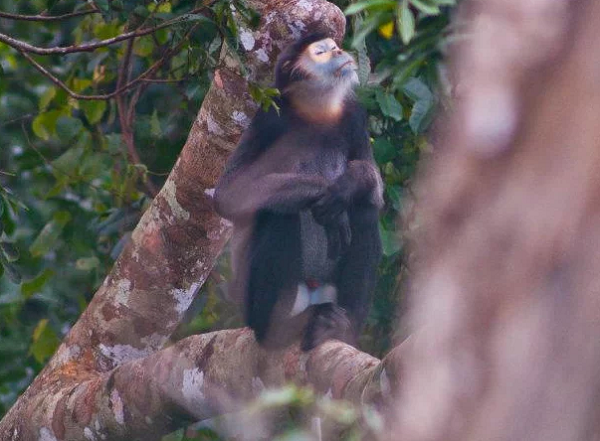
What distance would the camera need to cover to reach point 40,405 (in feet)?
14.5

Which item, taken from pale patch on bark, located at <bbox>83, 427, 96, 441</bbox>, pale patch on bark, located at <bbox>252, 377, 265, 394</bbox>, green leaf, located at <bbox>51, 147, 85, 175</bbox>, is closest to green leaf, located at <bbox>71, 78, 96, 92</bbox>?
green leaf, located at <bbox>51, 147, 85, 175</bbox>

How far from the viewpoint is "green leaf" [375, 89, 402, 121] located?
14.1 ft

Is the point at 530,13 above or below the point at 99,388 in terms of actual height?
above

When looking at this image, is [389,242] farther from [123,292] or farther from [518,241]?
[518,241]

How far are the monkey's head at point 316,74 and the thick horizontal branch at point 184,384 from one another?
1.06 meters

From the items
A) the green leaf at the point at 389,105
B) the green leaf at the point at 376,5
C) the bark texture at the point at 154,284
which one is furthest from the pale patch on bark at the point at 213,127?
the green leaf at the point at 376,5

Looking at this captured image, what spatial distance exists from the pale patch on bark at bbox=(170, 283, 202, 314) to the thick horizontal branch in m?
0.41

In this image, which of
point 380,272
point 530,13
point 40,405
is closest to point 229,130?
point 380,272

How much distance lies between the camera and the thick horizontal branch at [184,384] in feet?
11.4

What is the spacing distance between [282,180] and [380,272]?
0.89 metres

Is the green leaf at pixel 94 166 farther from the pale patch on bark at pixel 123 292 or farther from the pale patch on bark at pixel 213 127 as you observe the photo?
the pale patch on bark at pixel 213 127

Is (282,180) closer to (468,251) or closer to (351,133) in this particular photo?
(351,133)

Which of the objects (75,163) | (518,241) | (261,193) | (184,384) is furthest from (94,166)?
(518,241)

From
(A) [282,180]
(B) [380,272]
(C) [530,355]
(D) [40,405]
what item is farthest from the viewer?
(B) [380,272]
